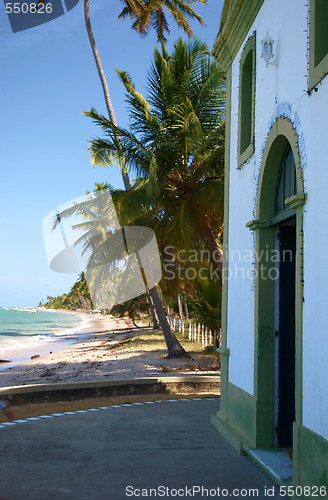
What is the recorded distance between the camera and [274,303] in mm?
6586

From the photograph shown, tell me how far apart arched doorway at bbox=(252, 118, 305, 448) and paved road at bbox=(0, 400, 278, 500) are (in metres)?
0.66

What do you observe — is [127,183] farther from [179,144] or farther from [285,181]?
[285,181]

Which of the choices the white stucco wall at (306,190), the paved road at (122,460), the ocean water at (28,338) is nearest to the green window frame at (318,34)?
the white stucco wall at (306,190)

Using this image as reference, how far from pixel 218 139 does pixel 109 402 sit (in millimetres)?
8636

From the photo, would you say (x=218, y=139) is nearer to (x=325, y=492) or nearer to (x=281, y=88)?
(x=281, y=88)

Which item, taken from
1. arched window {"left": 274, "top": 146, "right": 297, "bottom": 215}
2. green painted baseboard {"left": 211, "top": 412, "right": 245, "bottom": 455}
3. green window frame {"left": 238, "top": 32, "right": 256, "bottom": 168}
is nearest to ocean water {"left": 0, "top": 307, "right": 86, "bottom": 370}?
green painted baseboard {"left": 211, "top": 412, "right": 245, "bottom": 455}

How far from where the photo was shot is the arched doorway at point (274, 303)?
636 centimetres

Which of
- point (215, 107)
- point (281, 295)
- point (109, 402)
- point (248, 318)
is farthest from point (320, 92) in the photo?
point (215, 107)

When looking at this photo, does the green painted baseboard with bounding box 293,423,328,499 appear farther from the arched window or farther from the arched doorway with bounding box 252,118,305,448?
the arched window

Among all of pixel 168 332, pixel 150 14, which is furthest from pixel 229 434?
pixel 150 14

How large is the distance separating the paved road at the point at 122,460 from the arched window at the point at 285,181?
3096mm

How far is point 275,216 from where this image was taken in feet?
21.3

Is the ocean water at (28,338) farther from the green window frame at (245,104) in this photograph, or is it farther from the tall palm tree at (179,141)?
the green window frame at (245,104)

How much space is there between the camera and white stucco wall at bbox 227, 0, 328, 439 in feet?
14.8
